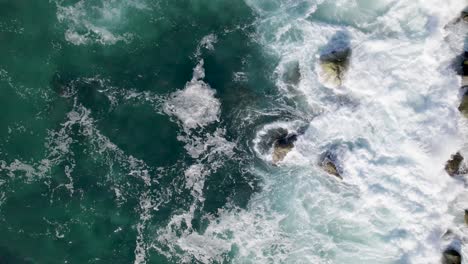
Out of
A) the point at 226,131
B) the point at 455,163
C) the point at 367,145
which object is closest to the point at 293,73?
the point at 226,131

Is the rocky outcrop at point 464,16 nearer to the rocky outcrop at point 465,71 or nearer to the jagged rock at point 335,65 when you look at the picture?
the rocky outcrop at point 465,71

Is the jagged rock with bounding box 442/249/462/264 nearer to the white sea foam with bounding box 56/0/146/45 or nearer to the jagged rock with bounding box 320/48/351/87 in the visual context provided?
the jagged rock with bounding box 320/48/351/87

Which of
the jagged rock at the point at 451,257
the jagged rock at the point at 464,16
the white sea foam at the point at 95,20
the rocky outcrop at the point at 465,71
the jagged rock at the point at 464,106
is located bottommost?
the jagged rock at the point at 451,257

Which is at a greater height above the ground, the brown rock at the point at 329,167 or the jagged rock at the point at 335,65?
the jagged rock at the point at 335,65

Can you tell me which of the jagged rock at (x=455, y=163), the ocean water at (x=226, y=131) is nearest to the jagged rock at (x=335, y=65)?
the ocean water at (x=226, y=131)

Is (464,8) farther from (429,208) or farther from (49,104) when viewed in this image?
(49,104)

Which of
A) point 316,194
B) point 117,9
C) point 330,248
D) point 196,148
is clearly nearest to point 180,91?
point 196,148
